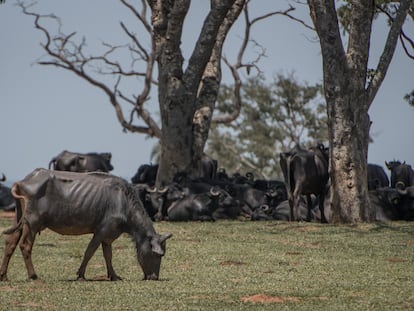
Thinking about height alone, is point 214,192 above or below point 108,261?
above

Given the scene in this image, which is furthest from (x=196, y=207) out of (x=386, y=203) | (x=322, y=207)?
(x=386, y=203)

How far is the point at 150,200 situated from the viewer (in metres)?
27.0

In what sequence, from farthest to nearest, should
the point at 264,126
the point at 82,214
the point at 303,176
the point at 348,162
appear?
the point at 264,126 → the point at 303,176 → the point at 348,162 → the point at 82,214

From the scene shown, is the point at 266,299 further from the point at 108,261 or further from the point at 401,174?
the point at 401,174

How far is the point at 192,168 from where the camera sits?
29.3m

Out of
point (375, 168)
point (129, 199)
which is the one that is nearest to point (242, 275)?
point (129, 199)

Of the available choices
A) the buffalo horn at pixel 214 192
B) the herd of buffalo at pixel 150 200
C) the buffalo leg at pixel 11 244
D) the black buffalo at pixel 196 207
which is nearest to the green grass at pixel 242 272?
the buffalo leg at pixel 11 244

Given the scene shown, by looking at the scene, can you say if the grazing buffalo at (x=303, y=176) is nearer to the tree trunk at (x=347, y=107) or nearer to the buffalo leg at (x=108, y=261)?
the tree trunk at (x=347, y=107)

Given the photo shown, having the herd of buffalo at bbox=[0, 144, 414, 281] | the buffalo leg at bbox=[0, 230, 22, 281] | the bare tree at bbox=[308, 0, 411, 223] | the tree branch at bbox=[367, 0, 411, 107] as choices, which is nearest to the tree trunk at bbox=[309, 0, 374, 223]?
the bare tree at bbox=[308, 0, 411, 223]

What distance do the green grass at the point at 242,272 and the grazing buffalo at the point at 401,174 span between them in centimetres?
782

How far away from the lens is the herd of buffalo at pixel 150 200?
46.1ft

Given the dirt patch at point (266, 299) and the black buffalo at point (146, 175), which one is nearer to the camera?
the dirt patch at point (266, 299)

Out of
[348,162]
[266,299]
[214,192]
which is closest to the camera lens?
[266,299]

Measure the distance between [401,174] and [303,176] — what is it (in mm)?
7014
